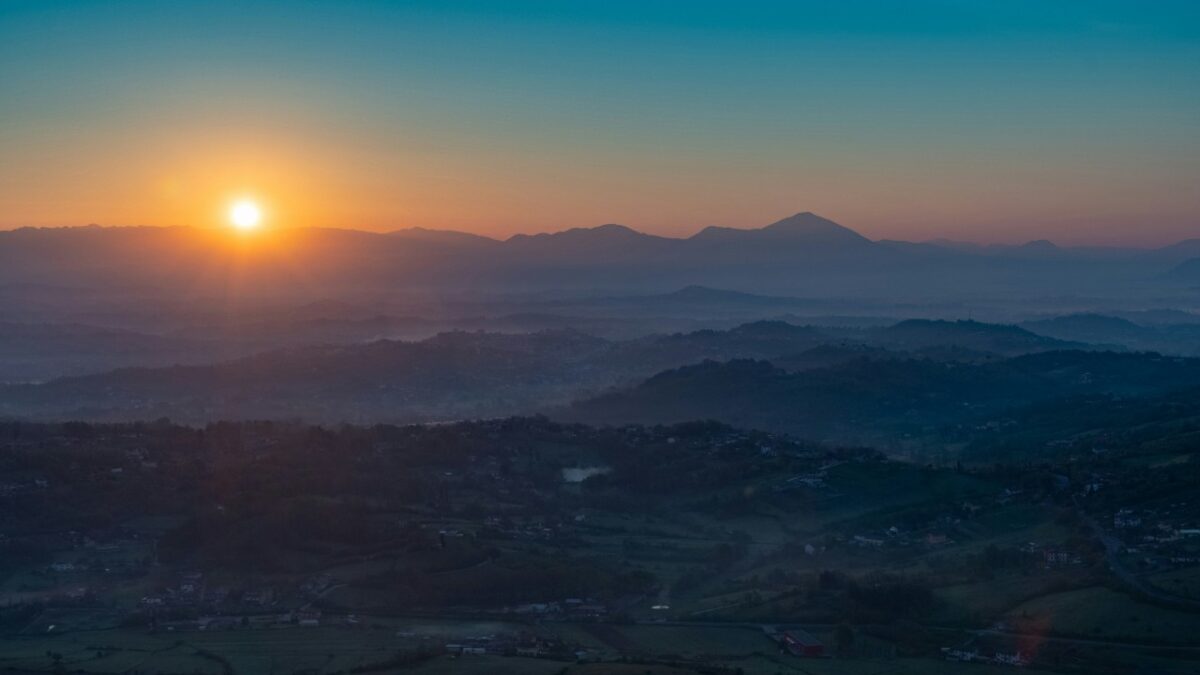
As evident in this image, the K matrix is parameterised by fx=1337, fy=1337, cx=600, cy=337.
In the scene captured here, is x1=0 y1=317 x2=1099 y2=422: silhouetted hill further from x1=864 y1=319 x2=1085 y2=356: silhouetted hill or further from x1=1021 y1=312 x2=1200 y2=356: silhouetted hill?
x1=1021 y1=312 x2=1200 y2=356: silhouetted hill

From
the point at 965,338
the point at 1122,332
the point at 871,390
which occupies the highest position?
the point at 965,338

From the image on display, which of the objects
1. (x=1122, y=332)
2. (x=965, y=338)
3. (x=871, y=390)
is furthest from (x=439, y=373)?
(x=1122, y=332)

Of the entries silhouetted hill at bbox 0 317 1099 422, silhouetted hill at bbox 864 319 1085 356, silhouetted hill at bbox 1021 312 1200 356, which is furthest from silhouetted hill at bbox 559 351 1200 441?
silhouetted hill at bbox 1021 312 1200 356

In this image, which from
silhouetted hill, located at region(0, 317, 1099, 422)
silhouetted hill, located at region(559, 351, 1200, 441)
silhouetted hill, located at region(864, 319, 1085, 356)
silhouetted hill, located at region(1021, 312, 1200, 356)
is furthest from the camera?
silhouetted hill, located at region(1021, 312, 1200, 356)

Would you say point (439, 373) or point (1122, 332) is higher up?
point (439, 373)

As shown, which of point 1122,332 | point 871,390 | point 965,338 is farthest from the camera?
point 1122,332

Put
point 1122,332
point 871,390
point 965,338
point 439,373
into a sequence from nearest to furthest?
point 871,390 → point 439,373 → point 965,338 → point 1122,332

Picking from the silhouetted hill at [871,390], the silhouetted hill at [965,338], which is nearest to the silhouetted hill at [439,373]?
the silhouetted hill at [965,338]

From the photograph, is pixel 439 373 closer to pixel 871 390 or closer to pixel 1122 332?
pixel 871 390

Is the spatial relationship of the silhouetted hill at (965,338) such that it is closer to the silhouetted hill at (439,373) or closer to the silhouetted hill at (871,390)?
the silhouetted hill at (439,373)

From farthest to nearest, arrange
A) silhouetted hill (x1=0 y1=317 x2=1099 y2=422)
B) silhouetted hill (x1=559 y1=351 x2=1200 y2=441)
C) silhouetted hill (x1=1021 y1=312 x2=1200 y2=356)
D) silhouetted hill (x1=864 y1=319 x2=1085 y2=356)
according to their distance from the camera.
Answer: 1. silhouetted hill (x1=1021 y1=312 x2=1200 y2=356)
2. silhouetted hill (x1=864 y1=319 x2=1085 y2=356)
3. silhouetted hill (x1=0 y1=317 x2=1099 y2=422)
4. silhouetted hill (x1=559 y1=351 x2=1200 y2=441)

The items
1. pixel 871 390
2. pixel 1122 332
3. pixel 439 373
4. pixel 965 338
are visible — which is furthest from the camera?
pixel 1122 332

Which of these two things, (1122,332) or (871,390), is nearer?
(871,390)
